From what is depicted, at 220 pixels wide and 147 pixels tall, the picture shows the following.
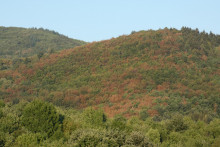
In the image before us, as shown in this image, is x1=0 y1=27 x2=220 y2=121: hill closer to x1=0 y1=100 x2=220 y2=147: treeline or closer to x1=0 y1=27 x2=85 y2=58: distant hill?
x1=0 y1=100 x2=220 y2=147: treeline

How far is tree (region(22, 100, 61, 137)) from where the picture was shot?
37281 millimetres

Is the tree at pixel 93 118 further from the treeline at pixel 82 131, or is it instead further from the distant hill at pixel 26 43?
the distant hill at pixel 26 43

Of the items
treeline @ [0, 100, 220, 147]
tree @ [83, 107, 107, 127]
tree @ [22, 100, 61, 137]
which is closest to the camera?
treeline @ [0, 100, 220, 147]

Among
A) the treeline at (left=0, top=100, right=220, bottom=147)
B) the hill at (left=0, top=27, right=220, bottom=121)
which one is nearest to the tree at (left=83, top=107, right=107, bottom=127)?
the treeline at (left=0, top=100, right=220, bottom=147)

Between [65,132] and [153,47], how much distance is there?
5645 cm

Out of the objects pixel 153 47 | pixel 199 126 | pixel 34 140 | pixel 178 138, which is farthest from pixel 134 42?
pixel 34 140

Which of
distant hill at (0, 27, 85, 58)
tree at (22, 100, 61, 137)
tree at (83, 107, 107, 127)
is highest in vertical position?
distant hill at (0, 27, 85, 58)

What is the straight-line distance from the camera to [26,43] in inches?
6914

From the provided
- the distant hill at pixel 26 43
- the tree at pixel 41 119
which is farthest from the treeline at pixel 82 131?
the distant hill at pixel 26 43

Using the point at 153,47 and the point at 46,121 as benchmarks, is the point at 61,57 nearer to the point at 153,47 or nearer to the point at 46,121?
the point at 153,47

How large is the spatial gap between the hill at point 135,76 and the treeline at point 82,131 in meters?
12.4

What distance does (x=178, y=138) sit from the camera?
42062mm

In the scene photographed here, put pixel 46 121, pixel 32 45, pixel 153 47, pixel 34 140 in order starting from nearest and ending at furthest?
pixel 34 140 < pixel 46 121 < pixel 153 47 < pixel 32 45

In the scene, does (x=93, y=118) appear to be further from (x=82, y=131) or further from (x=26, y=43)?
(x=26, y=43)
